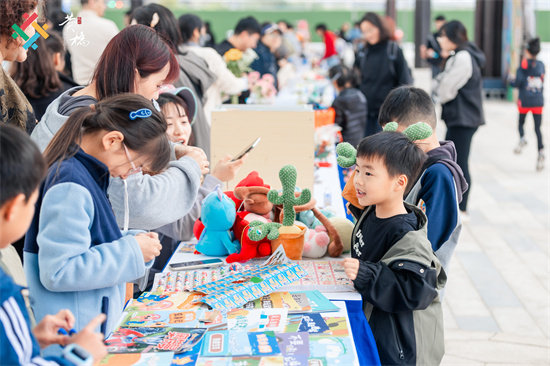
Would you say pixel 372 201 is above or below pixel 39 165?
below

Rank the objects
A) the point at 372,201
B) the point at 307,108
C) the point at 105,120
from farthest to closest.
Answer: the point at 307,108
the point at 372,201
the point at 105,120

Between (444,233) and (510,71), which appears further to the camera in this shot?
(510,71)

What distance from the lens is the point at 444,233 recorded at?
206 cm

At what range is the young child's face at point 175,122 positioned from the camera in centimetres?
254

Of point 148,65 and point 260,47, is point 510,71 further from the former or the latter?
point 148,65

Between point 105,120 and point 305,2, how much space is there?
81.7 feet

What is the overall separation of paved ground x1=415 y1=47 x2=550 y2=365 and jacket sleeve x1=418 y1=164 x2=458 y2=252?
1.04 meters

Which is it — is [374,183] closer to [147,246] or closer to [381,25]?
[147,246]

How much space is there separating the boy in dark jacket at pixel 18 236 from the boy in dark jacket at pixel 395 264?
785mm

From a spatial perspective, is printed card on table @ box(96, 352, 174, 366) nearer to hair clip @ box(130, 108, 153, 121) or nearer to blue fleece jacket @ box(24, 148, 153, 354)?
blue fleece jacket @ box(24, 148, 153, 354)

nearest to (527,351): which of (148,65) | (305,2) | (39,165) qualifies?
(148,65)

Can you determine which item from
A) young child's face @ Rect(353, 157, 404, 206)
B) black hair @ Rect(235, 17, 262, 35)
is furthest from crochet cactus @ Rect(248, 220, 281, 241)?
black hair @ Rect(235, 17, 262, 35)

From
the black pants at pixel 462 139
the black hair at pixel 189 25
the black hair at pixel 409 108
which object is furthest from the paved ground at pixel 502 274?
the black hair at pixel 189 25

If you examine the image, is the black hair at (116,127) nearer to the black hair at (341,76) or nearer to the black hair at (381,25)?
the black hair at (341,76)
